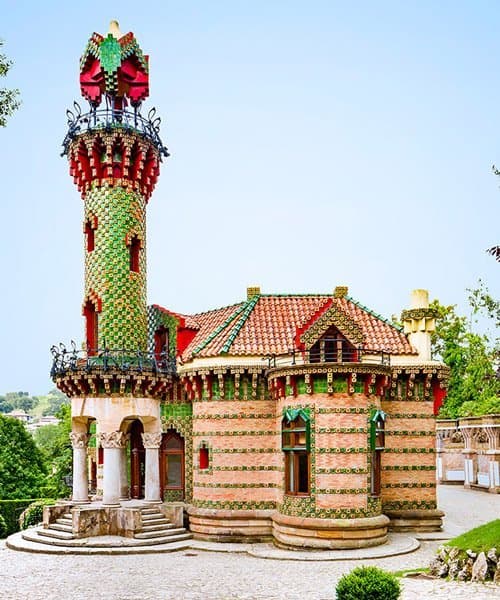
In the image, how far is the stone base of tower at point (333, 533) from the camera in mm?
22812

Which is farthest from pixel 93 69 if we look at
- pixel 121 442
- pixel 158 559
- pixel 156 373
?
pixel 158 559

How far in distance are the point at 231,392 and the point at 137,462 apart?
492 cm

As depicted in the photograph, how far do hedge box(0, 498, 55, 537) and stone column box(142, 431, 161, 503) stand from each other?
46.3 feet

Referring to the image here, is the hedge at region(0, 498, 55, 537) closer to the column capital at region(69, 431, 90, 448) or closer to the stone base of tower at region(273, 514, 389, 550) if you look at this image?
the column capital at region(69, 431, 90, 448)

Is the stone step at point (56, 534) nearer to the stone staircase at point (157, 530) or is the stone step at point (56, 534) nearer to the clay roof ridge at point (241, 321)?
the stone staircase at point (157, 530)

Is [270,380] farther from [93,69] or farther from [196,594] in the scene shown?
[93,69]

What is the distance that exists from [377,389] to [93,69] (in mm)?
14958

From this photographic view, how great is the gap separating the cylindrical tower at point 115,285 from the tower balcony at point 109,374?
1.3 inches

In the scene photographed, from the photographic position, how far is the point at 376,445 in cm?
2452

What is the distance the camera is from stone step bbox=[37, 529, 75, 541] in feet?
80.3

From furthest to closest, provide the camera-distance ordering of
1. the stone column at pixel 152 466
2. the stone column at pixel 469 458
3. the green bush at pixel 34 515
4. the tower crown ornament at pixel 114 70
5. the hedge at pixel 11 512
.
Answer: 1. the stone column at pixel 469 458
2. the hedge at pixel 11 512
3. the green bush at pixel 34 515
4. the tower crown ornament at pixel 114 70
5. the stone column at pixel 152 466

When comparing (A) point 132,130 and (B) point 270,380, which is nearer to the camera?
(B) point 270,380

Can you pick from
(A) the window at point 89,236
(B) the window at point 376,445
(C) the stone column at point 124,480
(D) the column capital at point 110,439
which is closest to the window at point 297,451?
(B) the window at point 376,445

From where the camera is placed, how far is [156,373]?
2636 centimetres
